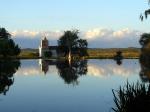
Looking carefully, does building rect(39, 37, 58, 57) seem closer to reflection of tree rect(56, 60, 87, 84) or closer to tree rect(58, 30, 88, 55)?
tree rect(58, 30, 88, 55)

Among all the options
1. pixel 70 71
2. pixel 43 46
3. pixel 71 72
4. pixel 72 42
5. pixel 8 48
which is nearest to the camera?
pixel 71 72

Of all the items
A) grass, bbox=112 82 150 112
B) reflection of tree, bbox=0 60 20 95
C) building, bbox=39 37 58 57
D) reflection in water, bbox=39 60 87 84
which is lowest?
reflection in water, bbox=39 60 87 84

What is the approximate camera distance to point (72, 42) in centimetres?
13912

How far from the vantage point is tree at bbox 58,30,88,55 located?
13912cm

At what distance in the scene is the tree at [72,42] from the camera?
139m

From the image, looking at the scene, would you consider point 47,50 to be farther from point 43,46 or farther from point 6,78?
point 6,78

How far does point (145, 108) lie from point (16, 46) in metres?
119

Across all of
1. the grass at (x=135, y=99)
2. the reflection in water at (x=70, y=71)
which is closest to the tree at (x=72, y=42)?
the reflection in water at (x=70, y=71)

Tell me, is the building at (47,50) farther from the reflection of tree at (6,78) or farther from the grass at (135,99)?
the grass at (135,99)

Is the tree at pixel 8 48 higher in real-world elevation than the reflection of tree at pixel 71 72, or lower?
higher

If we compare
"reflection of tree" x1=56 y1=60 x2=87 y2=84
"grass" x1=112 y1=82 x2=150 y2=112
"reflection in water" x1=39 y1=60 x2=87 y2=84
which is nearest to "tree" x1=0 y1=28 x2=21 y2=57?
"reflection in water" x1=39 y1=60 x2=87 y2=84

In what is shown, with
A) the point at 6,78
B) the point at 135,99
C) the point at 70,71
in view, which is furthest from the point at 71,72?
the point at 135,99

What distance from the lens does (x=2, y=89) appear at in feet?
124

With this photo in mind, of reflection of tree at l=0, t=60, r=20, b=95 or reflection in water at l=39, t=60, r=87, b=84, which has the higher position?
reflection of tree at l=0, t=60, r=20, b=95
